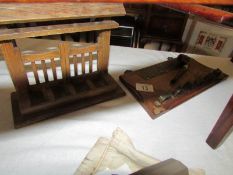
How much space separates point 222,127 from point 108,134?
31 cm

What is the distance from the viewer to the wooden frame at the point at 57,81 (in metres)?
0.46

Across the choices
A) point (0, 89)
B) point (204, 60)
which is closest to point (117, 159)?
point (0, 89)

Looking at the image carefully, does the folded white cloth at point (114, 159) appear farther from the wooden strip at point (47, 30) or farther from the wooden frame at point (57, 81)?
the wooden strip at point (47, 30)

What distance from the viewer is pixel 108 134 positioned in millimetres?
556

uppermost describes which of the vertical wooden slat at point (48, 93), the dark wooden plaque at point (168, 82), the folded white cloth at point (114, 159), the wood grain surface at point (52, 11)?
the wood grain surface at point (52, 11)

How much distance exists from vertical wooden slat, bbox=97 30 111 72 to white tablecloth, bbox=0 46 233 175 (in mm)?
127

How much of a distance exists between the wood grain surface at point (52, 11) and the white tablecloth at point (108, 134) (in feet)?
0.95

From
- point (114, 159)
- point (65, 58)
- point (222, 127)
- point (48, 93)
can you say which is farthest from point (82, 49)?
point (222, 127)

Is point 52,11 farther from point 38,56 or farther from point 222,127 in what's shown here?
point 222,127

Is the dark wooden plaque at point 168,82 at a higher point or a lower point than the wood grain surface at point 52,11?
lower

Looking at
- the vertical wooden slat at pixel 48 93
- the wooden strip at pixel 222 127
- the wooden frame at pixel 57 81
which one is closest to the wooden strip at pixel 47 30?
the wooden frame at pixel 57 81


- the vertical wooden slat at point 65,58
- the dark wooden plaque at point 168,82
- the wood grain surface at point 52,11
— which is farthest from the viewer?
the dark wooden plaque at point 168,82

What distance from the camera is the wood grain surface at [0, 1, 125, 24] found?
0.41 meters

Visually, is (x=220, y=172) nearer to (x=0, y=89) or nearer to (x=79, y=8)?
(x=79, y=8)
